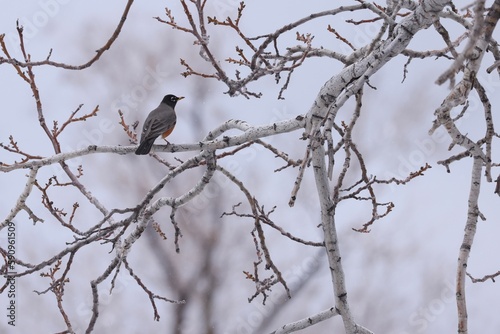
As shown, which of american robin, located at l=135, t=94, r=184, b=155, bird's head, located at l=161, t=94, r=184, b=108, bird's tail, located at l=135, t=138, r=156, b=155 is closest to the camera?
bird's tail, located at l=135, t=138, r=156, b=155

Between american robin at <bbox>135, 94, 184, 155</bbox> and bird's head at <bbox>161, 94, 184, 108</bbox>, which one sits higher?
bird's head at <bbox>161, 94, 184, 108</bbox>

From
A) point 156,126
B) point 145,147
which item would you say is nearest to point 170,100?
point 156,126

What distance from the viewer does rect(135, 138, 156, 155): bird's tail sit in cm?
369

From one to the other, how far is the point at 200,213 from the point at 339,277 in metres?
11.6

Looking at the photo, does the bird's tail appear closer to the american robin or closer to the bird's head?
the american robin

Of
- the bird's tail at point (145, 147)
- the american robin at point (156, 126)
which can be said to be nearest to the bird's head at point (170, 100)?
the american robin at point (156, 126)

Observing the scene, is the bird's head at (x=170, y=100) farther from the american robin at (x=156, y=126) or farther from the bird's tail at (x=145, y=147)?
the bird's tail at (x=145, y=147)

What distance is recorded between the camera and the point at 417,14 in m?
2.40

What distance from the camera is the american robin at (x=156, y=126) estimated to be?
3984 mm

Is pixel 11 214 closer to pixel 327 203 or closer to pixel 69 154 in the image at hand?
pixel 69 154

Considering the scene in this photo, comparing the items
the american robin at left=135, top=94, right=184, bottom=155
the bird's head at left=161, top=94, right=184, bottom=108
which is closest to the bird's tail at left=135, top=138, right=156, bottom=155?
the american robin at left=135, top=94, right=184, bottom=155

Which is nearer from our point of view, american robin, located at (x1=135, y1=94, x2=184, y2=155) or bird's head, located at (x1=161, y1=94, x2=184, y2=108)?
american robin, located at (x1=135, y1=94, x2=184, y2=155)

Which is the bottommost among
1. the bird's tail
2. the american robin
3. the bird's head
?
the bird's tail

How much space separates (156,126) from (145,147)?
672 mm
